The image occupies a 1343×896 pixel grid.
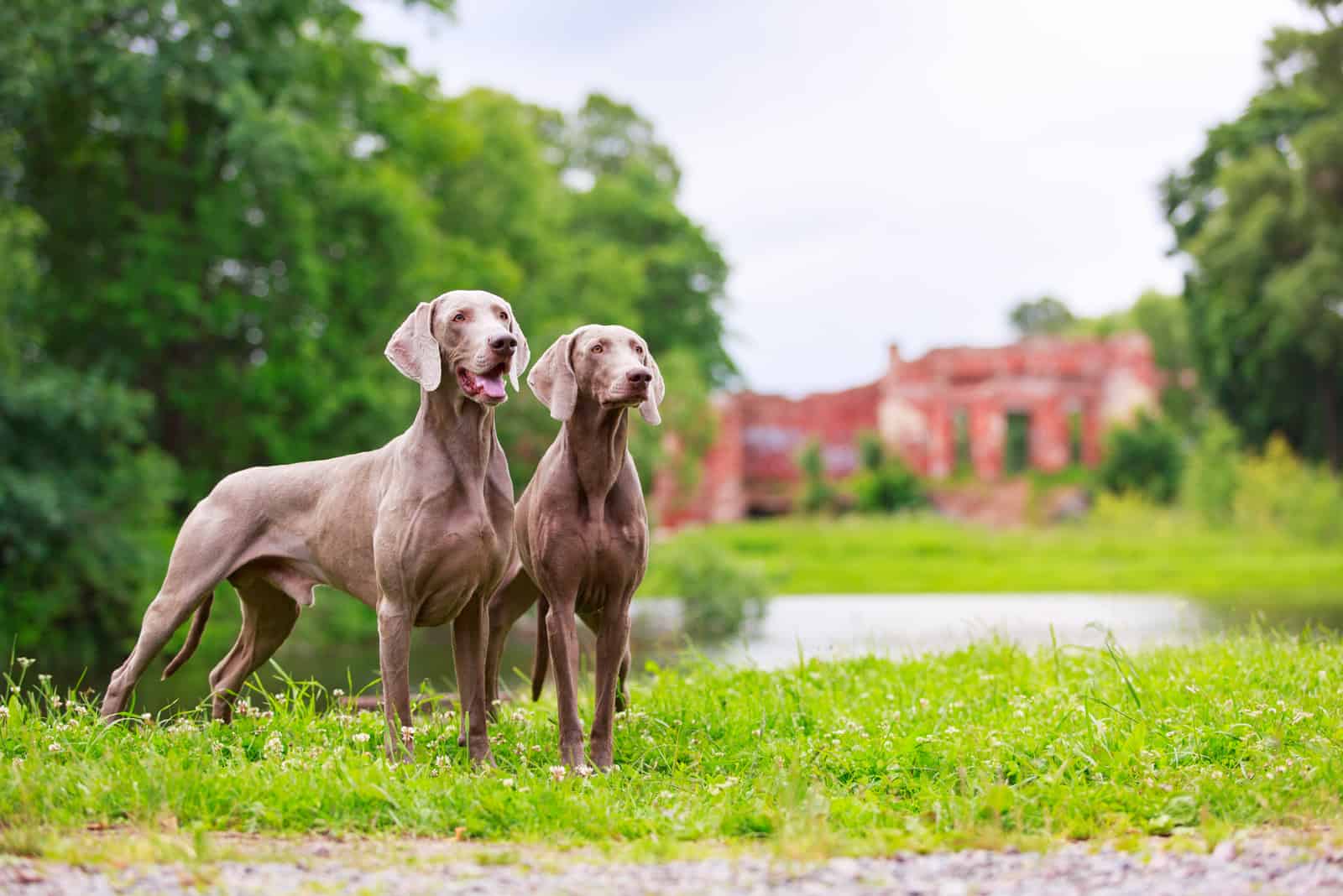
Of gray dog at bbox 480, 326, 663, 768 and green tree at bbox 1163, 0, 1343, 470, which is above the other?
green tree at bbox 1163, 0, 1343, 470

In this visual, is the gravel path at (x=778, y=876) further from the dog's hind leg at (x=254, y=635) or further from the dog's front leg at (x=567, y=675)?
the dog's hind leg at (x=254, y=635)

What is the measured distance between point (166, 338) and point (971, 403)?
31.3m

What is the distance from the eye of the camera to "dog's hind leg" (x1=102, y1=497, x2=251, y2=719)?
20.4 ft

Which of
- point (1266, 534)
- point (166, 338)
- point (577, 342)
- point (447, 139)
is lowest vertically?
point (1266, 534)

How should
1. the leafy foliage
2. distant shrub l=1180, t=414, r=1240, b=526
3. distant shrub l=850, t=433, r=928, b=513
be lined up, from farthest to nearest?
distant shrub l=850, t=433, r=928, b=513 < distant shrub l=1180, t=414, r=1240, b=526 < the leafy foliage

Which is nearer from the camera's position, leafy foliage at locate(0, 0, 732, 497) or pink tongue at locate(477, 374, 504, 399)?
pink tongue at locate(477, 374, 504, 399)

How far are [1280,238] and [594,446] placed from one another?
25.1 metres

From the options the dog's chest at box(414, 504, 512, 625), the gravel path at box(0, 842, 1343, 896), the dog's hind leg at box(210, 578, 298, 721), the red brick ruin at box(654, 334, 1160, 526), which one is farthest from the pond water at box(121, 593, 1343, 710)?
the red brick ruin at box(654, 334, 1160, 526)

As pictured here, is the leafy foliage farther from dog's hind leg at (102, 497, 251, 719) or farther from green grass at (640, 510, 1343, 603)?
dog's hind leg at (102, 497, 251, 719)

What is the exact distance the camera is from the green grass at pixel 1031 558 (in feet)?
84.8

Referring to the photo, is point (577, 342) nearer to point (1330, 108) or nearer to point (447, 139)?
point (447, 139)

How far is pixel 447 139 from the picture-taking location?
24484 millimetres

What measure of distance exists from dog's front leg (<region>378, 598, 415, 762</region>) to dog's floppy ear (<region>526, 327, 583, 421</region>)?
1051 mm

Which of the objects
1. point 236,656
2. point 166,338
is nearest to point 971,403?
point 166,338
